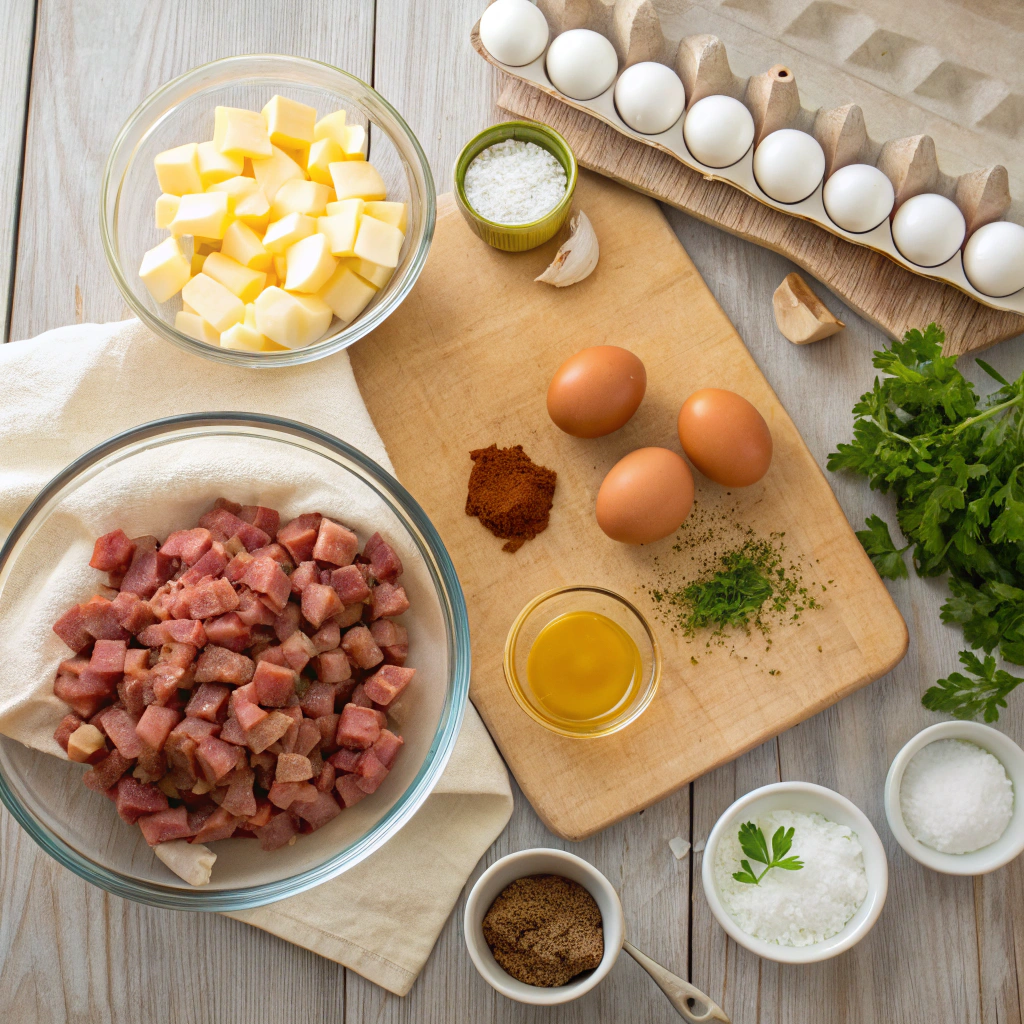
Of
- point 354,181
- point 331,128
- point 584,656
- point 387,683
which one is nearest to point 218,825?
point 387,683

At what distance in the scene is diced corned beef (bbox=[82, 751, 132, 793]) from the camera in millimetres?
1525

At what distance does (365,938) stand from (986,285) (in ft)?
6.38

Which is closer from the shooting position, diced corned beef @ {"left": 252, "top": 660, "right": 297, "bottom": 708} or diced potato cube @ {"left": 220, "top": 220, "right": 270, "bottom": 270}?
diced corned beef @ {"left": 252, "top": 660, "right": 297, "bottom": 708}

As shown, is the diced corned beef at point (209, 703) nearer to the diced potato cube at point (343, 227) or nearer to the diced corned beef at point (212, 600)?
the diced corned beef at point (212, 600)

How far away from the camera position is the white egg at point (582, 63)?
1.83m

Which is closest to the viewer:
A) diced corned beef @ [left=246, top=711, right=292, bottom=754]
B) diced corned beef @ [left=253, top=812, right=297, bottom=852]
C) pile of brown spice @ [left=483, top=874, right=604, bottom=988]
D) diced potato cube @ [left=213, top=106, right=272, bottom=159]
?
diced corned beef @ [left=246, top=711, right=292, bottom=754]

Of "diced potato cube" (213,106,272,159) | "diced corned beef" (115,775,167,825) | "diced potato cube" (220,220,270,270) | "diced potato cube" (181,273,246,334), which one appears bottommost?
"diced corned beef" (115,775,167,825)

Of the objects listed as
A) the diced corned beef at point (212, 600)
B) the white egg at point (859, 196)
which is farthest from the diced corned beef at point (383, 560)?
the white egg at point (859, 196)

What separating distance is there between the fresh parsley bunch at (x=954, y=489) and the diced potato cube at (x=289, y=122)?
1316 mm

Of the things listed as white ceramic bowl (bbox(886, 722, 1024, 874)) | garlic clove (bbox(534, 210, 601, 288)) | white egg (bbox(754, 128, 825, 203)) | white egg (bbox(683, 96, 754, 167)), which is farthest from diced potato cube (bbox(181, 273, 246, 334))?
white ceramic bowl (bbox(886, 722, 1024, 874))

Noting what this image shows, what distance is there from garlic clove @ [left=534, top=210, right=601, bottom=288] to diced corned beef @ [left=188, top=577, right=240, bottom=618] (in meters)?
0.95

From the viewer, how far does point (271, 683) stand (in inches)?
58.7

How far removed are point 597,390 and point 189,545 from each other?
0.86m

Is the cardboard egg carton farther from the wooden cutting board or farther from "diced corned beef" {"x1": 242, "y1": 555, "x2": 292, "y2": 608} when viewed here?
"diced corned beef" {"x1": 242, "y1": 555, "x2": 292, "y2": 608}
